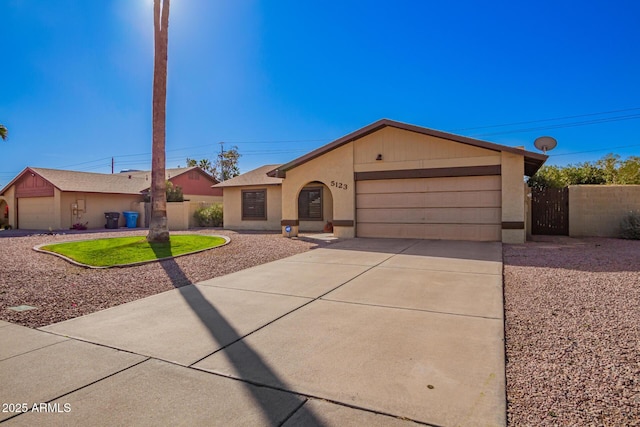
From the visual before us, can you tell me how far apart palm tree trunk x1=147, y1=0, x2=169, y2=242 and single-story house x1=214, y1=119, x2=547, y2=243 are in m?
5.14

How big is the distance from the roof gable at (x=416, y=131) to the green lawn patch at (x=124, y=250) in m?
4.66

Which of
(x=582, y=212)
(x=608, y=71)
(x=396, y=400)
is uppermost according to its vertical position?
(x=608, y=71)

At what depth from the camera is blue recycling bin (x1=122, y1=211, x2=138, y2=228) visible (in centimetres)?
2433

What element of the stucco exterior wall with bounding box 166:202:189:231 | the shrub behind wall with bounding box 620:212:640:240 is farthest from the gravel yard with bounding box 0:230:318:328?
the shrub behind wall with bounding box 620:212:640:240

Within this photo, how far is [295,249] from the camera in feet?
38.0

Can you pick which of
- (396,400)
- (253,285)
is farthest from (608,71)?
(396,400)

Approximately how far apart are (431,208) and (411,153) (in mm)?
2253

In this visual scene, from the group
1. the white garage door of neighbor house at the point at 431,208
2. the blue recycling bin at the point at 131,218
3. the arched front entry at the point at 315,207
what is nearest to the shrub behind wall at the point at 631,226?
the white garage door of neighbor house at the point at 431,208

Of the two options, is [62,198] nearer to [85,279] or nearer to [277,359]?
[85,279]

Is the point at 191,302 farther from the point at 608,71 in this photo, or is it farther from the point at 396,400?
the point at 608,71

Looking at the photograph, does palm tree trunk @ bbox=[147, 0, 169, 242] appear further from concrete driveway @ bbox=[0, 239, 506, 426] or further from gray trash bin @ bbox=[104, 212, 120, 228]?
gray trash bin @ bbox=[104, 212, 120, 228]

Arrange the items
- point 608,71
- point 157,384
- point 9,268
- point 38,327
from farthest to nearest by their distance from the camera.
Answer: point 608,71
point 9,268
point 38,327
point 157,384

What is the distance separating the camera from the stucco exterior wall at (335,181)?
1477cm

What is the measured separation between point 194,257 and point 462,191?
9.58m
